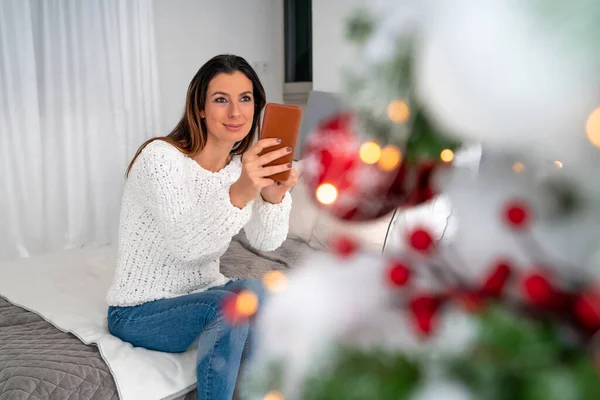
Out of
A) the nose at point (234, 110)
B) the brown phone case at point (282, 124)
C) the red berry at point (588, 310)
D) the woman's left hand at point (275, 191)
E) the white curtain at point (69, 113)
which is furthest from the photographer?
the white curtain at point (69, 113)

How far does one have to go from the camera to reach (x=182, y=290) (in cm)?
143

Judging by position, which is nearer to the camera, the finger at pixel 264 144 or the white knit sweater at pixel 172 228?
the finger at pixel 264 144

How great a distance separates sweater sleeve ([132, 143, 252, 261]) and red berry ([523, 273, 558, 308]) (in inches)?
35.6

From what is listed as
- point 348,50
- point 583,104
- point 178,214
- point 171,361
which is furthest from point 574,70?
point 171,361

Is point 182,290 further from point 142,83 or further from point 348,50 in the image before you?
point 142,83

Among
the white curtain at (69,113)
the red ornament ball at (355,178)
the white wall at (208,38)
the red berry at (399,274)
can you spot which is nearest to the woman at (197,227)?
the red ornament ball at (355,178)

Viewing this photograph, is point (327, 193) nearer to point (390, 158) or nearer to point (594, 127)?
point (390, 158)

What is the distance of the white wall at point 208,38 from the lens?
3.25m

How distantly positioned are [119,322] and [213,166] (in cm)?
48

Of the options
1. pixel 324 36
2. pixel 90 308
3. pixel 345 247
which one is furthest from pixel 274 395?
pixel 324 36

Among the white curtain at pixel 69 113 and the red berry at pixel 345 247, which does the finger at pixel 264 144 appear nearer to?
the red berry at pixel 345 247

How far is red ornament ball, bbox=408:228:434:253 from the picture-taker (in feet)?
0.82

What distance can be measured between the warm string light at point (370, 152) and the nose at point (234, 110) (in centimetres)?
107

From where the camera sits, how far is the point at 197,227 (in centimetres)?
116
